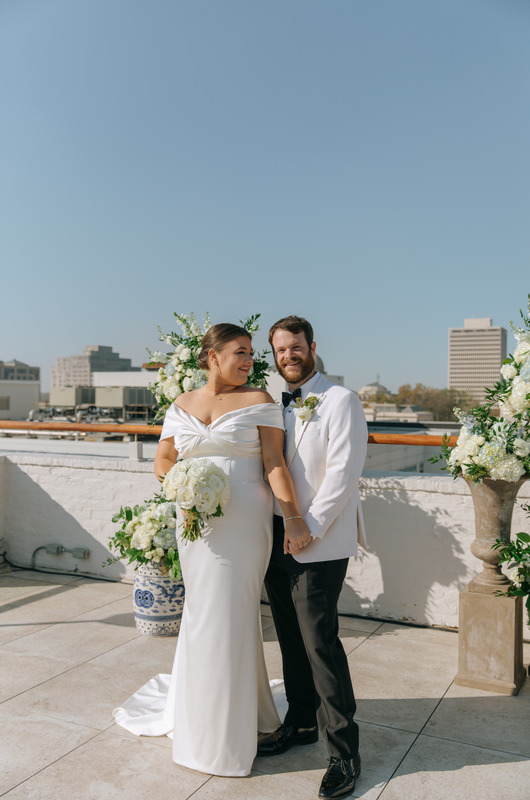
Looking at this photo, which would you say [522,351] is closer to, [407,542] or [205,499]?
[407,542]

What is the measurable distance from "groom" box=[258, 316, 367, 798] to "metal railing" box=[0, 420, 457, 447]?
1206 millimetres

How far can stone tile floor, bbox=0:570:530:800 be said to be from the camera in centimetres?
257

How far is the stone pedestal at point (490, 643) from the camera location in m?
3.44

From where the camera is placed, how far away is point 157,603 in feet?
14.0

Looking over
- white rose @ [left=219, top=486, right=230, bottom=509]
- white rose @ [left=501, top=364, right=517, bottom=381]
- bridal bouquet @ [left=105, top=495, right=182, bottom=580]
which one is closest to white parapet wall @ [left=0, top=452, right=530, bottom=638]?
white rose @ [left=501, top=364, right=517, bottom=381]

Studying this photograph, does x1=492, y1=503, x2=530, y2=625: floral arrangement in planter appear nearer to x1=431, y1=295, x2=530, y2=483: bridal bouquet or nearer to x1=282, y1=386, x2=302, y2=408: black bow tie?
x1=431, y1=295, x2=530, y2=483: bridal bouquet

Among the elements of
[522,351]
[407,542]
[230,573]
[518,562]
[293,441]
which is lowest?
[407,542]

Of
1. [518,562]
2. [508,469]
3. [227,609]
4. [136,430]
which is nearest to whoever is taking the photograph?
[227,609]

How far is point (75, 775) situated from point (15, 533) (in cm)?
376

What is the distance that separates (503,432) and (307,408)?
4.30 feet

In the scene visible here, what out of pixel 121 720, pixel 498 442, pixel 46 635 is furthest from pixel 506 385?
pixel 46 635

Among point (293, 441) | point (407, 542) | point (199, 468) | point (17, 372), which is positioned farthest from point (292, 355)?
point (17, 372)

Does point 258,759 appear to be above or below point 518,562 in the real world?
below

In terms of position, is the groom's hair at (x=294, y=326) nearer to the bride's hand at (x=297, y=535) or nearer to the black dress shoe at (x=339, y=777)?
the bride's hand at (x=297, y=535)
